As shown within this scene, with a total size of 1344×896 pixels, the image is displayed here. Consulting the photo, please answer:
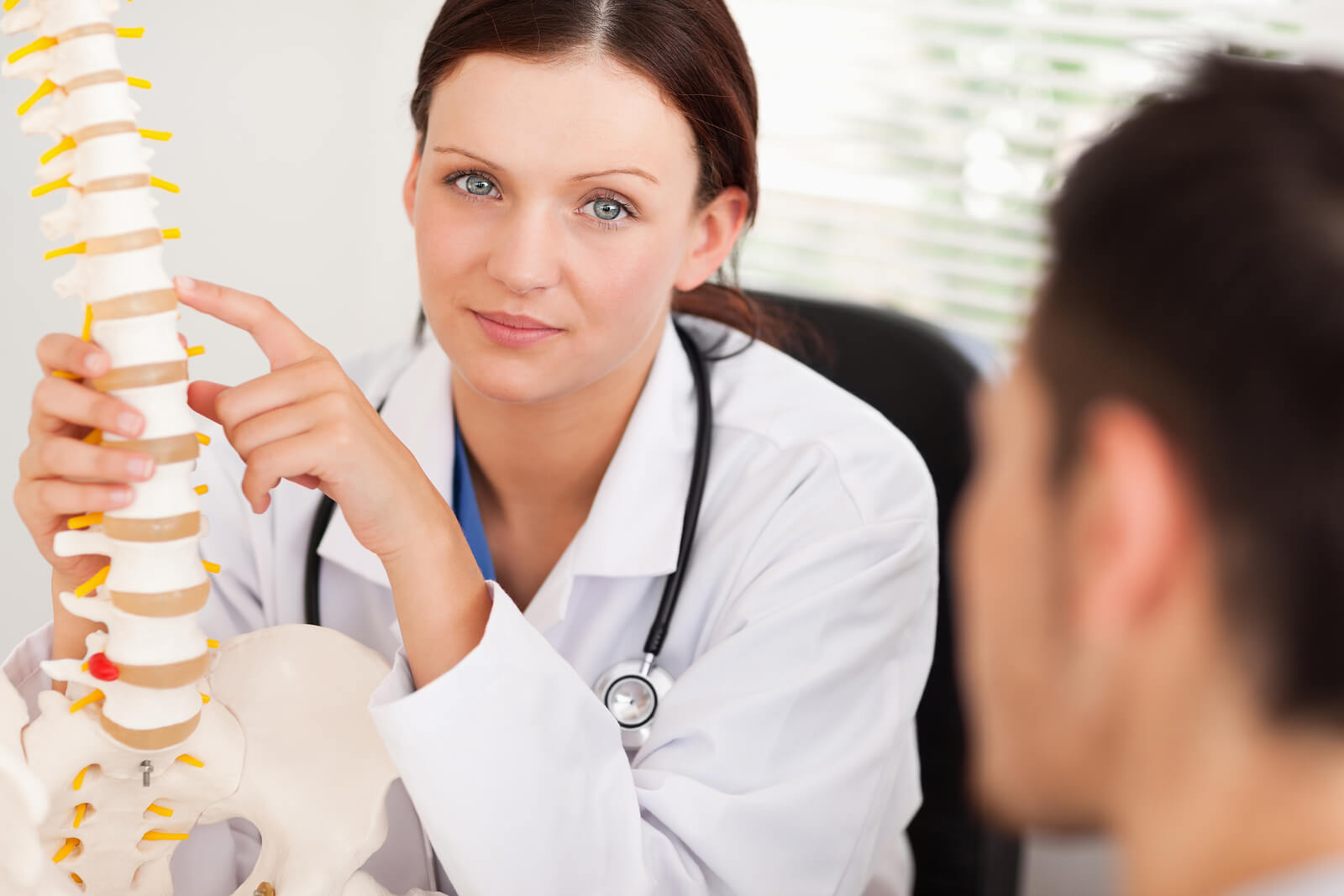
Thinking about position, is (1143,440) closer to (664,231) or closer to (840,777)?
(840,777)

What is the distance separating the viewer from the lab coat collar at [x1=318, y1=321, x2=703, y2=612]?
1025mm

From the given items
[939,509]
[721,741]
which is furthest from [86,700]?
[939,509]

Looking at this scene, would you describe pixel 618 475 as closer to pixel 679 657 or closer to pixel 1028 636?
pixel 679 657

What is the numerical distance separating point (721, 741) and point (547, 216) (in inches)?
16.9

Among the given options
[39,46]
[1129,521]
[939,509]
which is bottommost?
[939,509]

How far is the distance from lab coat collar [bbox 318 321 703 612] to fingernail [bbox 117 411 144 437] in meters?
0.41

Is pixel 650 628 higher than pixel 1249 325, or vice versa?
pixel 1249 325

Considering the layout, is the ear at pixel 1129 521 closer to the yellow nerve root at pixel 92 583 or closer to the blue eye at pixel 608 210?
the yellow nerve root at pixel 92 583

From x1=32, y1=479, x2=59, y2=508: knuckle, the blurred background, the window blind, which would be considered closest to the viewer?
x1=32, y1=479, x2=59, y2=508: knuckle

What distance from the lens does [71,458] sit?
648mm

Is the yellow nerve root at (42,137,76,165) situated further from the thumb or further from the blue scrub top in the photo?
the blue scrub top

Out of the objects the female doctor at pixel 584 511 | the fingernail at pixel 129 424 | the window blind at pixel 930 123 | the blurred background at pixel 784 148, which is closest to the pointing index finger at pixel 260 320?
the female doctor at pixel 584 511

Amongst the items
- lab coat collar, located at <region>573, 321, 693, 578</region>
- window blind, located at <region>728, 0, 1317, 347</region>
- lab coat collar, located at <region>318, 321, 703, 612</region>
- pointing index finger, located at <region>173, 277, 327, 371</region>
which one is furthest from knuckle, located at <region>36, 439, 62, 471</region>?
window blind, located at <region>728, 0, 1317, 347</region>

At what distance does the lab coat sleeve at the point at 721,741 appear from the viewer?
0.76m
